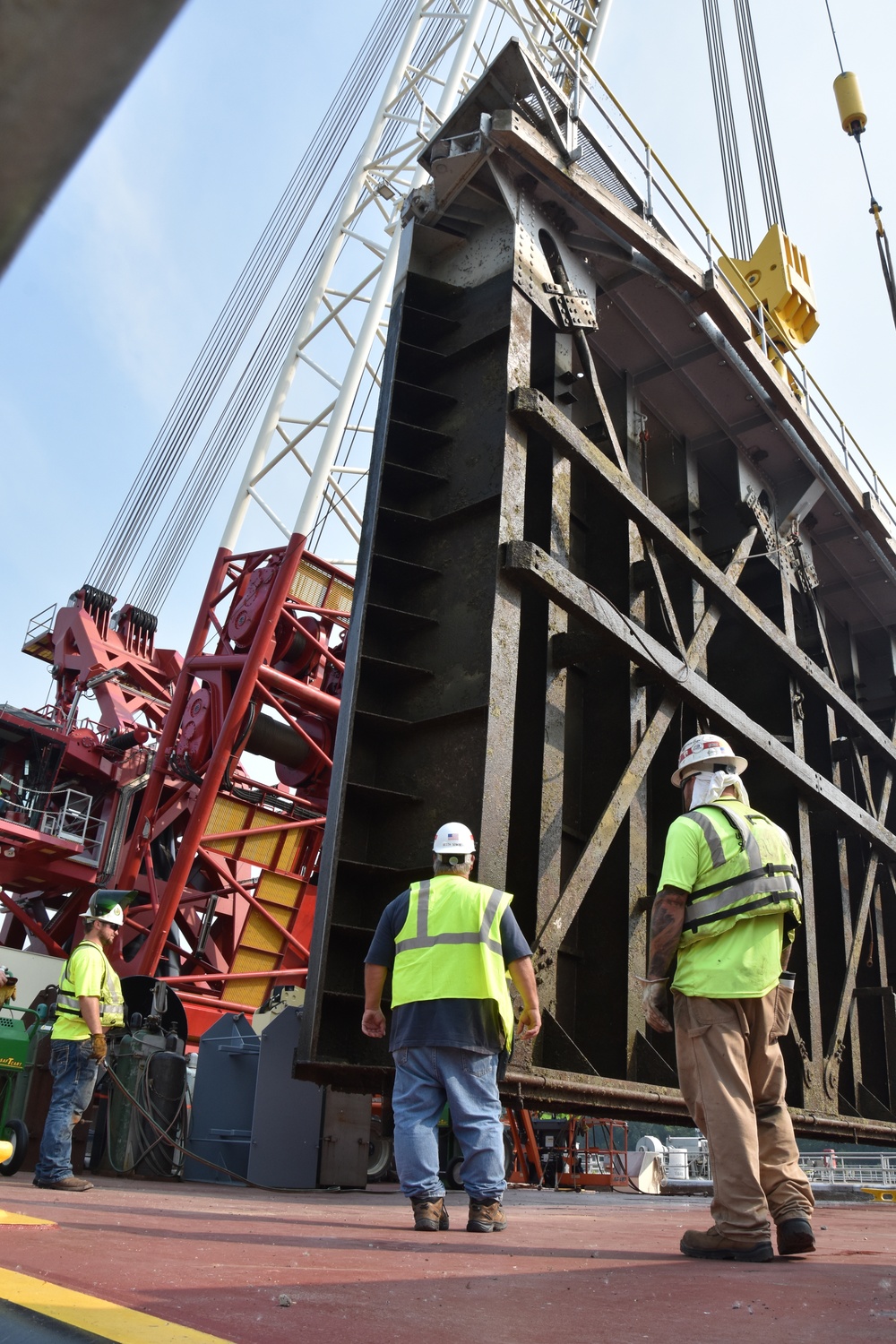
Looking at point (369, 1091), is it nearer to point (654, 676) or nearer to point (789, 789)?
point (654, 676)

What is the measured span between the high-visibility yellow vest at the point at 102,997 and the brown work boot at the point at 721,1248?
3.91m

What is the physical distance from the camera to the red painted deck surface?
1.93m

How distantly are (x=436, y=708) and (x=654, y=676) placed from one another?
1939 millimetres

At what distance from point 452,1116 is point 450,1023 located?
368 mm

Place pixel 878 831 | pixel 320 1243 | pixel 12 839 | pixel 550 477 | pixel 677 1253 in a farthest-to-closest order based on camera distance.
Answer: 1. pixel 12 839
2. pixel 878 831
3. pixel 550 477
4. pixel 677 1253
5. pixel 320 1243

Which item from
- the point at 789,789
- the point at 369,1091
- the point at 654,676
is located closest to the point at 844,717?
the point at 789,789

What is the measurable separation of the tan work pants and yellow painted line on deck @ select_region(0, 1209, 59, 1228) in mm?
2181

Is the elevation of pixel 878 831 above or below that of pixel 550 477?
below

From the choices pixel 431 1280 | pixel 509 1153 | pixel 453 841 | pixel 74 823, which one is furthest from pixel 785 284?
pixel 74 823

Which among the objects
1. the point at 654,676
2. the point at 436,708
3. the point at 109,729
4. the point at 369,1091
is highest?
the point at 109,729

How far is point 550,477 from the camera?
23.0 feet

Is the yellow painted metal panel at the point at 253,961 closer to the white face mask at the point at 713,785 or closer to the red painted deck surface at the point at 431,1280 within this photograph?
the red painted deck surface at the point at 431,1280

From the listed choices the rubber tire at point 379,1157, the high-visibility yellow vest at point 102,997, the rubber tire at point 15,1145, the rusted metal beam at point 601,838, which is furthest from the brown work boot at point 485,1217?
the rubber tire at point 379,1157

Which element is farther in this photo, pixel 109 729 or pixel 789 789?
pixel 109 729
